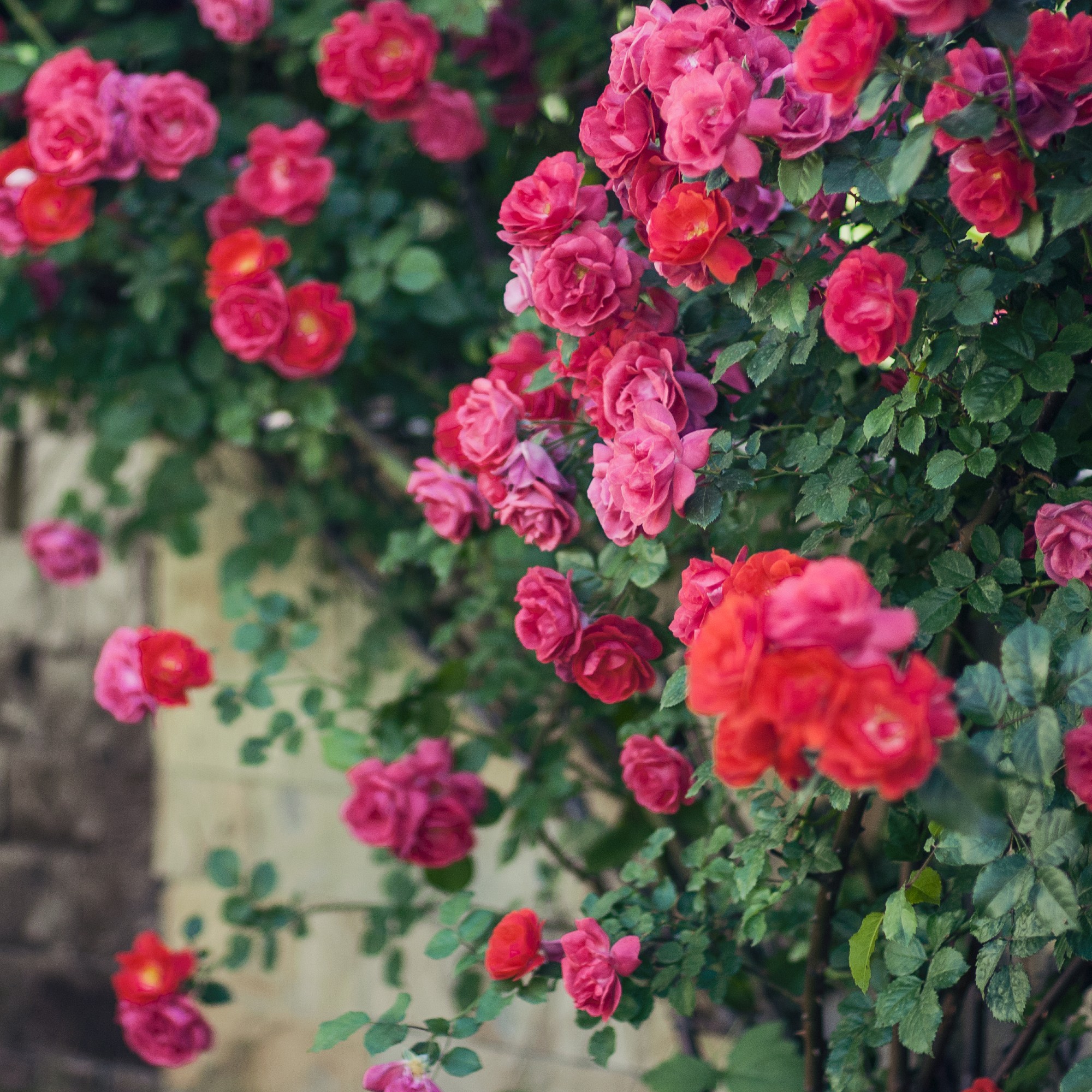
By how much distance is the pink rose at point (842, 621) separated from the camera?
17.6 inches

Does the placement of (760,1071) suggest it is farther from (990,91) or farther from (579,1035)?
(990,91)

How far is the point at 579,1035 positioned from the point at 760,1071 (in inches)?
25.3

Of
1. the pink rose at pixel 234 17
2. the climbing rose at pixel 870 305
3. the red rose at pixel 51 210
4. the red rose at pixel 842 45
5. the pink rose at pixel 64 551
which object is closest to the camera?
the red rose at pixel 842 45

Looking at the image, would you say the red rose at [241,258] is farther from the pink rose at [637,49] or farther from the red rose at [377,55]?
the pink rose at [637,49]

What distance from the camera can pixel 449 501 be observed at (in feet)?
3.05

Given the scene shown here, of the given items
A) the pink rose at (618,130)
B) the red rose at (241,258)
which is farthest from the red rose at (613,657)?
the red rose at (241,258)

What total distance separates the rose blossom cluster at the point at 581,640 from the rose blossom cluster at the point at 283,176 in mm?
657

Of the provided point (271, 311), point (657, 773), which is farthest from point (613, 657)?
point (271, 311)

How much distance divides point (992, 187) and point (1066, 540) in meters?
0.23

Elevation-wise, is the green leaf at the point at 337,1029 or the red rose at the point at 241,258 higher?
the red rose at the point at 241,258

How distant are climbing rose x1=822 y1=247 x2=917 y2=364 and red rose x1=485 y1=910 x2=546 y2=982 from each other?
51cm

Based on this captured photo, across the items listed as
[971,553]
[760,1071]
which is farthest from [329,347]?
[760,1071]

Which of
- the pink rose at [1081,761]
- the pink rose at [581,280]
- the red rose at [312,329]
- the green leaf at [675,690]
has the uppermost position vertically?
the pink rose at [581,280]

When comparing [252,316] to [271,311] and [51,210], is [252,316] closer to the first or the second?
[271,311]
